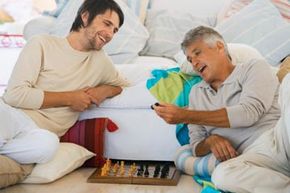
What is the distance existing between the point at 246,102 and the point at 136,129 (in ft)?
1.74

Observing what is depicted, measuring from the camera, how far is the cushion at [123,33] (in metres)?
2.73

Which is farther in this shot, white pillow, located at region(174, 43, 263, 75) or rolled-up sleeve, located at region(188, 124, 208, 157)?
white pillow, located at region(174, 43, 263, 75)

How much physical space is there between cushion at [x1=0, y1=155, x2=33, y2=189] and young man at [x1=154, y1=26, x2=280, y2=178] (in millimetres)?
538

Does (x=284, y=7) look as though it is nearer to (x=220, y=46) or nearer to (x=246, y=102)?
(x=220, y=46)

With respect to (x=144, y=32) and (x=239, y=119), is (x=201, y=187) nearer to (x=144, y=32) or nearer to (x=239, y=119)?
(x=239, y=119)

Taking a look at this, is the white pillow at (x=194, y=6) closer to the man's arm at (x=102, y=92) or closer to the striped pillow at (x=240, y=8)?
the striped pillow at (x=240, y=8)

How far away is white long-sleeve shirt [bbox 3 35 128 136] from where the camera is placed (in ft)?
6.44

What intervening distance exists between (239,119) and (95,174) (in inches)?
23.5

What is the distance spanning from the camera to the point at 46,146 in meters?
1.88

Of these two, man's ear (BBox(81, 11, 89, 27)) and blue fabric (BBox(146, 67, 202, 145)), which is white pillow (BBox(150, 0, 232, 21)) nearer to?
blue fabric (BBox(146, 67, 202, 145))

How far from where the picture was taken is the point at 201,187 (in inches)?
72.5

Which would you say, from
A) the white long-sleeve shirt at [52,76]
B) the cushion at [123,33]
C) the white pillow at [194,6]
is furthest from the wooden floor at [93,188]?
the white pillow at [194,6]

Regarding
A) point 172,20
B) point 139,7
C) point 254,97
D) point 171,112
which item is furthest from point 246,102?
point 139,7

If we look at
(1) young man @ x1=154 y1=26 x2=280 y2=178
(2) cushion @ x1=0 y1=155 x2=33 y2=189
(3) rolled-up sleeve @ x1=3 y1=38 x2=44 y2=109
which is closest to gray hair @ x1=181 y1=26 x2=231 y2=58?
(1) young man @ x1=154 y1=26 x2=280 y2=178
